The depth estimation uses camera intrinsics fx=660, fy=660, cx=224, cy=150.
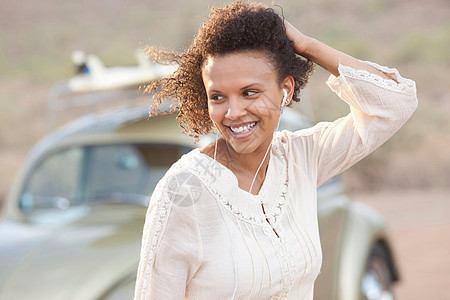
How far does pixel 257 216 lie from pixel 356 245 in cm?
245

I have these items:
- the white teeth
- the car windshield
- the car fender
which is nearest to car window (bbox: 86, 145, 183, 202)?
the car windshield

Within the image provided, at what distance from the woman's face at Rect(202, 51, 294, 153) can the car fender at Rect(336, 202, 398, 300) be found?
223cm

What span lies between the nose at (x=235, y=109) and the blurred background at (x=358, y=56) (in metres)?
4.52

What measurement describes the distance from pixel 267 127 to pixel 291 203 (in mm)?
246

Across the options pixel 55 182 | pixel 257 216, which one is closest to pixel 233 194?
pixel 257 216

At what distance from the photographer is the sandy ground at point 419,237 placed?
19.7 ft

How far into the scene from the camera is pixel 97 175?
3920 mm

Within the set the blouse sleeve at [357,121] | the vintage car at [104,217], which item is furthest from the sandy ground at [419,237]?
the blouse sleeve at [357,121]

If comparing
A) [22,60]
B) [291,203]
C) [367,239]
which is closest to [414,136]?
[367,239]

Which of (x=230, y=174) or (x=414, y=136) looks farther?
(x=414, y=136)

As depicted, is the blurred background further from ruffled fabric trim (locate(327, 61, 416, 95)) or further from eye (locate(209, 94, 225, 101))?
eye (locate(209, 94, 225, 101))

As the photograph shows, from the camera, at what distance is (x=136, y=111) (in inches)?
162

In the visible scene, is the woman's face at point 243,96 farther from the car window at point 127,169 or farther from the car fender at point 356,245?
the car fender at point 356,245

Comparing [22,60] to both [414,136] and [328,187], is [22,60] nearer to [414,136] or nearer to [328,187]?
[414,136]
